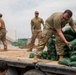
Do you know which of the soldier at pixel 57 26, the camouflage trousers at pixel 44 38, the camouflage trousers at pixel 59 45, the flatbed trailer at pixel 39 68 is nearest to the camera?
the flatbed trailer at pixel 39 68

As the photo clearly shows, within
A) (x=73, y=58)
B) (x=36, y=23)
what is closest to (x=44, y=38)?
(x=73, y=58)

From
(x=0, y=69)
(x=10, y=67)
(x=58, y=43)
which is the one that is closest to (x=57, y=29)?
(x=58, y=43)

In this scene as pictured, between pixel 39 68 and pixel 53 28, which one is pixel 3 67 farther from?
pixel 53 28

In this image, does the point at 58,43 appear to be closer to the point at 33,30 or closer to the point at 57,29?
the point at 57,29

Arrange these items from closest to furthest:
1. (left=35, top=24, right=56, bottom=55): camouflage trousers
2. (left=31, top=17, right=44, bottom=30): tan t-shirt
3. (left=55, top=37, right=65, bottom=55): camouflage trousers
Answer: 1. (left=55, top=37, right=65, bottom=55): camouflage trousers
2. (left=35, top=24, right=56, bottom=55): camouflage trousers
3. (left=31, top=17, right=44, bottom=30): tan t-shirt

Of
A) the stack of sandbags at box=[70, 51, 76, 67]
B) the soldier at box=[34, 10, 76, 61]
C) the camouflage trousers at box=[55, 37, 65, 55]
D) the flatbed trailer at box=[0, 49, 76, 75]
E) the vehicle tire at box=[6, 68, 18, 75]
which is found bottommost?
the vehicle tire at box=[6, 68, 18, 75]

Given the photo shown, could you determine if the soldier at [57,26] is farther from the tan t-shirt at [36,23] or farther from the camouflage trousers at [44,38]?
the tan t-shirt at [36,23]

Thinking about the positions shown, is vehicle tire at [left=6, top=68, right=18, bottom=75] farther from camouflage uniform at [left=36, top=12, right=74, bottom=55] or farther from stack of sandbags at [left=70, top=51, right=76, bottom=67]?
stack of sandbags at [left=70, top=51, right=76, bottom=67]

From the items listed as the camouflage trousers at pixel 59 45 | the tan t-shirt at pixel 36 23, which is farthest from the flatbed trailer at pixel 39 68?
the tan t-shirt at pixel 36 23

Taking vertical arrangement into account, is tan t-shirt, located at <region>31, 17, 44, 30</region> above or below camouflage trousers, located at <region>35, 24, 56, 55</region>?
above

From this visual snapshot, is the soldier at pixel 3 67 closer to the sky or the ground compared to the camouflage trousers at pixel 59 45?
closer to the ground

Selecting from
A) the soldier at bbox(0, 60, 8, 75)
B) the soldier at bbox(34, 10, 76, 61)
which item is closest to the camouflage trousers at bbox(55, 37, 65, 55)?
the soldier at bbox(34, 10, 76, 61)

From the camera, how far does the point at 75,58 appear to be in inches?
179

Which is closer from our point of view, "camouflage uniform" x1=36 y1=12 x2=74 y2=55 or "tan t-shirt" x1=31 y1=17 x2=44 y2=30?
"camouflage uniform" x1=36 y1=12 x2=74 y2=55
